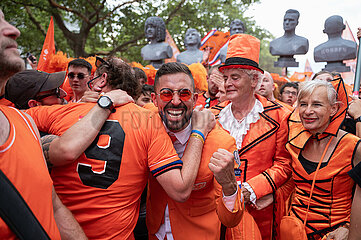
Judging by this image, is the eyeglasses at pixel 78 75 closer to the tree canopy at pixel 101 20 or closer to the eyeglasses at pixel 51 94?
the eyeglasses at pixel 51 94

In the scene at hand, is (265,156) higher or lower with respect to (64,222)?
lower

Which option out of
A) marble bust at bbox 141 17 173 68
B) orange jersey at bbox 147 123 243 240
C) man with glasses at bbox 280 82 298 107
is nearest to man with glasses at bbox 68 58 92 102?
orange jersey at bbox 147 123 243 240

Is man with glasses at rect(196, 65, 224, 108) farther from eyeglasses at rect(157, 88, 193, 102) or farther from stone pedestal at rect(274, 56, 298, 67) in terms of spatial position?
stone pedestal at rect(274, 56, 298, 67)

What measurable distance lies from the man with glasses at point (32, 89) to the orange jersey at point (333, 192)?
251cm

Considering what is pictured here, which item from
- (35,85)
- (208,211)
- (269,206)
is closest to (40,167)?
(208,211)

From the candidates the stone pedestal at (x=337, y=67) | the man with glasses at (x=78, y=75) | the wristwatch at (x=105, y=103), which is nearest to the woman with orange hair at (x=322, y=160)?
the wristwatch at (x=105, y=103)

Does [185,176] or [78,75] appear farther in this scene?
[78,75]

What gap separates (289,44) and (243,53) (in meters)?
5.26

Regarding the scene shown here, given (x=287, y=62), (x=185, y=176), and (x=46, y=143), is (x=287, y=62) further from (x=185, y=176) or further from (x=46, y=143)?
(x=46, y=143)

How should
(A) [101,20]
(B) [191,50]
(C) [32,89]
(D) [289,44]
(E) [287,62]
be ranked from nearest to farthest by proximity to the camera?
(C) [32,89] → (D) [289,44] → (E) [287,62] → (B) [191,50] → (A) [101,20]

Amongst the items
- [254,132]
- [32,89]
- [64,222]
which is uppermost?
[32,89]

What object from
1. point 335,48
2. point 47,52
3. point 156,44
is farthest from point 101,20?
point 335,48

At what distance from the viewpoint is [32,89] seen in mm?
2484

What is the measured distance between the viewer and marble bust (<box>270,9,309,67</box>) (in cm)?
717
